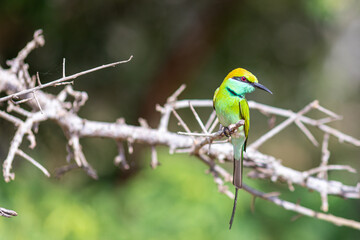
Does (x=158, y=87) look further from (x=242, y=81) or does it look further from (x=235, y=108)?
(x=242, y=81)

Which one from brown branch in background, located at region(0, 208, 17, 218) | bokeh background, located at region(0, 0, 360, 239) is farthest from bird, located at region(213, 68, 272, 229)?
bokeh background, located at region(0, 0, 360, 239)

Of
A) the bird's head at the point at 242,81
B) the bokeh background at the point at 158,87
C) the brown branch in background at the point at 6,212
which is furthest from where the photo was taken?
the bokeh background at the point at 158,87

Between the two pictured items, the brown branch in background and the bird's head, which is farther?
the bird's head

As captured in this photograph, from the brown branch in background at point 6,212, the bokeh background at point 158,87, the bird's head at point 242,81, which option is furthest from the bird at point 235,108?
the bokeh background at point 158,87

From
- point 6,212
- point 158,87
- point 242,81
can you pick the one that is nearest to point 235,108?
point 242,81

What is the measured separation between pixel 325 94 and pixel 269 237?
298 cm

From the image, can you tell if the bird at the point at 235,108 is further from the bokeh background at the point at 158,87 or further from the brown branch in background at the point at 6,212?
the bokeh background at the point at 158,87

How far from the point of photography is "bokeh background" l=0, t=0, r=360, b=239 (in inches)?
136

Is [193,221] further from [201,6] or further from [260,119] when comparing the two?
[260,119]

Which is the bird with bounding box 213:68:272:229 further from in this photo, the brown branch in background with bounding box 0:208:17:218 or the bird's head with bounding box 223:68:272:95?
the brown branch in background with bounding box 0:208:17:218

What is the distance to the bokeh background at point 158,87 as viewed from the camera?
3447 mm

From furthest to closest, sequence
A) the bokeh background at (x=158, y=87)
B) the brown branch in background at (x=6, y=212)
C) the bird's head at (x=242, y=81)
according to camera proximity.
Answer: the bokeh background at (x=158, y=87) → the bird's head at (x=242, y=81) → the brown branch in background at (x=6, y=212)

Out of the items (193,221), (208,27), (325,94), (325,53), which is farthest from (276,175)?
(325,94)

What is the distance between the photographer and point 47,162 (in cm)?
416
